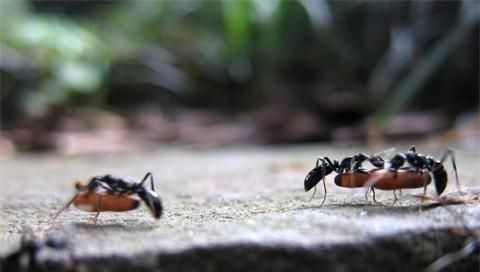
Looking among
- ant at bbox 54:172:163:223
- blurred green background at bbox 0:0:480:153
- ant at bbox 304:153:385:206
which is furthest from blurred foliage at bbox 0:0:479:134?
ant at bbox 54:172:163:223

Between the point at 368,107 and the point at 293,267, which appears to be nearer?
the point at 293,267

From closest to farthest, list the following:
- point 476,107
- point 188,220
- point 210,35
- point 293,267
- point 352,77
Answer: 1. point 293,267
2. point 188,220
3. point 476,107
4. point 352,77
5. point 210,35

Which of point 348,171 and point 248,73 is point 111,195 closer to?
point 348,171

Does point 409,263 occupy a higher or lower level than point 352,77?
lower

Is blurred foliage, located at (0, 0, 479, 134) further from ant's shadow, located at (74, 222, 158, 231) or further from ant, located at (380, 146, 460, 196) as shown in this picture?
ant's shadow, located at (74, 222, 158, 231)

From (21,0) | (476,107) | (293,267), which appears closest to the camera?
(293,267)

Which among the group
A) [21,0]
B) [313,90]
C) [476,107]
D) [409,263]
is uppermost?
[21,0]

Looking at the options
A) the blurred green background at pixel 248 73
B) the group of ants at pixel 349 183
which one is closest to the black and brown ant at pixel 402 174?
the group of ants at pixel 349 183

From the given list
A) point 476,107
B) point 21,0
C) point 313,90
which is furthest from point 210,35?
point 21,0

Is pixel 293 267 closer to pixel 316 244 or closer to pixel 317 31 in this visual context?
pixel 316 244
